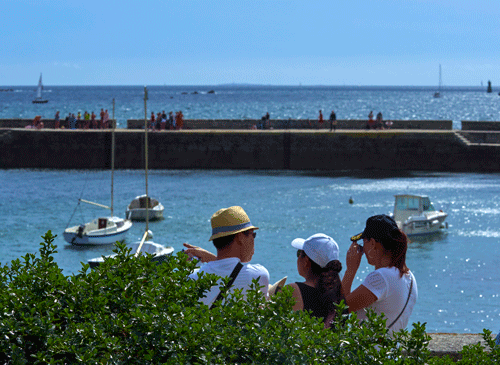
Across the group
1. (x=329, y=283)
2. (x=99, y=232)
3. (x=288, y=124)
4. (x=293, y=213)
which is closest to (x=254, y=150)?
(x=288, y=124)

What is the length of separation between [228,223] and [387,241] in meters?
0.90

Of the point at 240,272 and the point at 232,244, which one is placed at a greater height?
the point at 232,244

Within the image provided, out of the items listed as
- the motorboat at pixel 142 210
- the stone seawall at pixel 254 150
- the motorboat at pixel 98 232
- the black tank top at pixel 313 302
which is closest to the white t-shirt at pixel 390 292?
the black tank top at pixel 313 302

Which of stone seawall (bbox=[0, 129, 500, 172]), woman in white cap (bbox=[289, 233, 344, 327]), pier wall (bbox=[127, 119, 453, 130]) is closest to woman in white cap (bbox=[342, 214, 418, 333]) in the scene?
woman in white cap (bbox=[289, 233, 344, 327])

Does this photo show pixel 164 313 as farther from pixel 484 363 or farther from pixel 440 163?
pixel 440 163

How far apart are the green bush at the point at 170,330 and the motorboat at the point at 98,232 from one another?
22707 mm

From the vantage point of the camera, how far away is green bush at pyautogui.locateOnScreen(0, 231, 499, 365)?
8.48ft

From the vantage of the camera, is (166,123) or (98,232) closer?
(98,232)

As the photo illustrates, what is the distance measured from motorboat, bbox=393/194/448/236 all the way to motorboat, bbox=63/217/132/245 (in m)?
11.0

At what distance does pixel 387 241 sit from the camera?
3654mm

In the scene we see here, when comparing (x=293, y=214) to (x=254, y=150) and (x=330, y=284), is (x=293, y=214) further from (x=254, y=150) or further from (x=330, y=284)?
(x=330, y=284)

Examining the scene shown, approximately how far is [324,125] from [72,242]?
22820mm

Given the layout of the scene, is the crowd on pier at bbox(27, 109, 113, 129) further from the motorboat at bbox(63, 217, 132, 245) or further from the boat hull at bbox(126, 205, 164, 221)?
the motorboat at bbox(63, 217, 132, 245)

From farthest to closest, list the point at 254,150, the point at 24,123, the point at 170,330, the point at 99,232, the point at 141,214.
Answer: the point at 24,123 < the point at 254,150 < the point at 141,214 < the point at 99,232 < the point at 170,330
